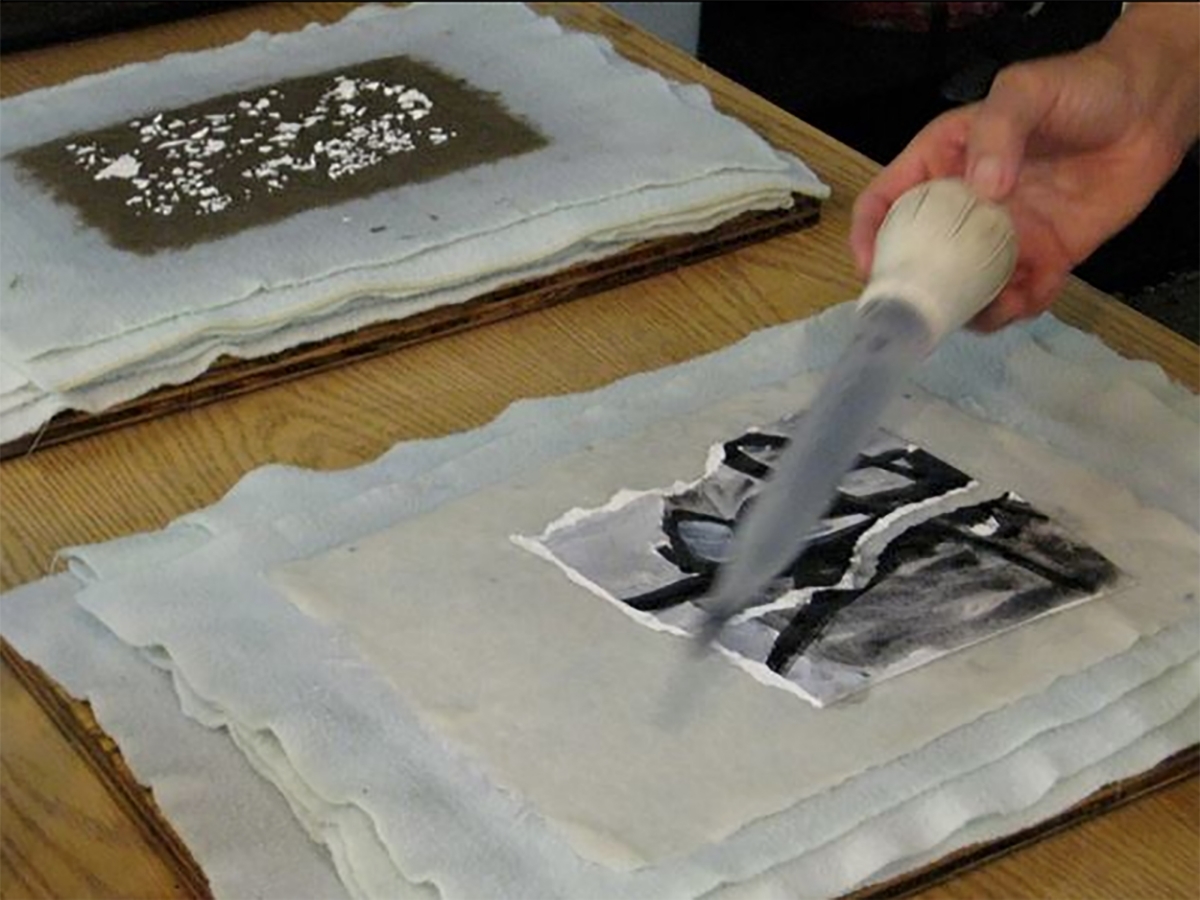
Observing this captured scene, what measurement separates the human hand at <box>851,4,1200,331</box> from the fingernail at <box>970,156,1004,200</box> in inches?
2.4

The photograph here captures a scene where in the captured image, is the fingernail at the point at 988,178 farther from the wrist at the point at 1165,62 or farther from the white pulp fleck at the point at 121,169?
the white pulp fleck at the point at 121,169

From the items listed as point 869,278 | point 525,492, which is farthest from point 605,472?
point 869,278

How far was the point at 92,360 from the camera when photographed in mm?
833

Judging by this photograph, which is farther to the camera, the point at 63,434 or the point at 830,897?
the point at 63,434

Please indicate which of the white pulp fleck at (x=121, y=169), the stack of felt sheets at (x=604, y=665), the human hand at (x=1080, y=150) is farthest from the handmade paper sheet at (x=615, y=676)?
the white pulp fleck at (x=121, y=169)

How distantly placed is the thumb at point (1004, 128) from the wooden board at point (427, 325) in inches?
9.6

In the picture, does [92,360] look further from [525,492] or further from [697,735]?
[697,735]

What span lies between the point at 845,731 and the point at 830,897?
6 cm

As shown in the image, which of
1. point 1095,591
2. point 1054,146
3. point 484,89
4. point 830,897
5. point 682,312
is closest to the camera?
point 830,897

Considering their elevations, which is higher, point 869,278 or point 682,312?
point 869,278

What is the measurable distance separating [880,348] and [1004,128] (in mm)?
152

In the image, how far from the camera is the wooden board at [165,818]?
60 centimetres

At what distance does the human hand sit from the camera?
0.75m

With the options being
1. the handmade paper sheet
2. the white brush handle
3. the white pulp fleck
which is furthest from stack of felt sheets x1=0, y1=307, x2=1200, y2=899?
the white pulp fleck
